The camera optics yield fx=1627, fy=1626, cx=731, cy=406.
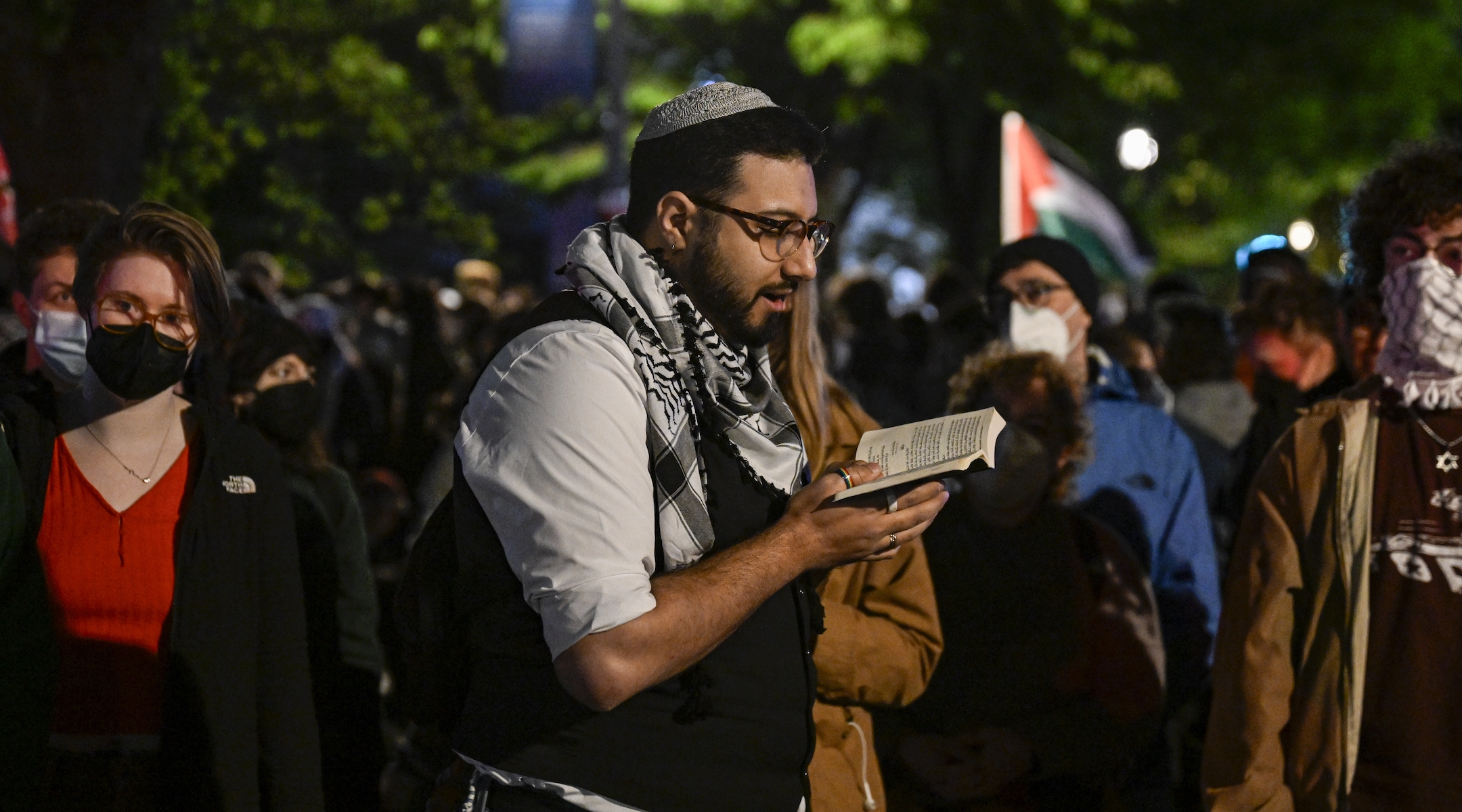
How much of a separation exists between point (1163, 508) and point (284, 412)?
8.89 ft

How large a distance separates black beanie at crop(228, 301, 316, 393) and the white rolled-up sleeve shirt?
2624 millimetres

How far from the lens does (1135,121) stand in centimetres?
2794

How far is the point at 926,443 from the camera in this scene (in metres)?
2.64

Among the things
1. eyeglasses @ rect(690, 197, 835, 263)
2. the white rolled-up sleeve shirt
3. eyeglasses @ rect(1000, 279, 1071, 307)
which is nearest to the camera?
the white rolled-up sleeve shirt

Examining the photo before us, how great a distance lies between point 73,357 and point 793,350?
70.8 inches

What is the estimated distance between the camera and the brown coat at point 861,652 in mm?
3334

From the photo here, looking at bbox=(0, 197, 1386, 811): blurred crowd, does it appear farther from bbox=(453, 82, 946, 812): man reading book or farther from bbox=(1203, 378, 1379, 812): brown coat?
bbox=(1203, 378, 1379, 812): brown coat

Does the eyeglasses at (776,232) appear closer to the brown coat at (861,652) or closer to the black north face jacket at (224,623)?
the brown coat at (861,652)

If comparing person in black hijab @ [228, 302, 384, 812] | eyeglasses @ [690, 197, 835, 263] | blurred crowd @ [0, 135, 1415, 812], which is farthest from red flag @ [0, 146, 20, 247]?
eyeglasses @ [690, 197, 835, 263]

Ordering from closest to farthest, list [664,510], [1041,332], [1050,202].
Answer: [664,510] → [1041,332] → [1050,202]

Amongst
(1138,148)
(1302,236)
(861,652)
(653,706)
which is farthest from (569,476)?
(1302,236)

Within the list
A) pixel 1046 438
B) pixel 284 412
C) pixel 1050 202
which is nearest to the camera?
pixel 1046 438

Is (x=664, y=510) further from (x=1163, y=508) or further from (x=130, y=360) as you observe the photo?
(x=1163, y=508)

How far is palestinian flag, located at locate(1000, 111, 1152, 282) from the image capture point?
9.88 metres
